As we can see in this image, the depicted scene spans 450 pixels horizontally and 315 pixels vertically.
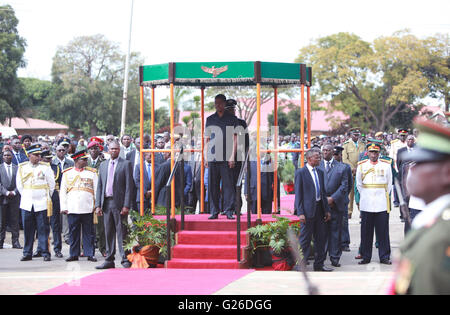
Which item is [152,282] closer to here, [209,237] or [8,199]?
[209,237]

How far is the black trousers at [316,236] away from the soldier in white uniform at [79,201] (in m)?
3.82

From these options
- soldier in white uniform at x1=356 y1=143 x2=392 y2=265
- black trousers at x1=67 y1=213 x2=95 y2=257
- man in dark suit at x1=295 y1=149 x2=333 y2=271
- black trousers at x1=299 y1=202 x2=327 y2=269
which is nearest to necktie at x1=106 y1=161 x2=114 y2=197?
black trousers at x1=67 y1=213 x2=95 y2=257

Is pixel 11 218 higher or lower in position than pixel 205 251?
higher

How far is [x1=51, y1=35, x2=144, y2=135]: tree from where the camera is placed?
64.4m

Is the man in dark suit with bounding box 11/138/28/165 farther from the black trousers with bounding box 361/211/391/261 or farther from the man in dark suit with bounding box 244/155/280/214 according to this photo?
the black trousers with bounding box 361/211/391/261

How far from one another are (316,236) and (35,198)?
203 inches

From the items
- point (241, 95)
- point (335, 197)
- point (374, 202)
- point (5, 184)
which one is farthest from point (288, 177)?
point (374, 202)

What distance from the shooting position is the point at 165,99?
6309 centimetres

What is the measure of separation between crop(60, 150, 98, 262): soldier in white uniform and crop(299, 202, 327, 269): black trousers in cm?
382

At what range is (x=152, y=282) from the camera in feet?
27.7

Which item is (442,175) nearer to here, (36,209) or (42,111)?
(36,209)

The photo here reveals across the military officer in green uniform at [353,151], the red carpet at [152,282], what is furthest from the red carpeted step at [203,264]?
the military officer in green uniform at [353,151]
